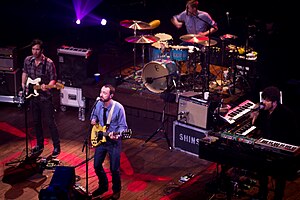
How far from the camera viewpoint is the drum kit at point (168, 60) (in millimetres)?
11816

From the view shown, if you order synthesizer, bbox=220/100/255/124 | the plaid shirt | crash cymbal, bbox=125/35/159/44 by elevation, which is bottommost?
synthesizer, bbox=220/100/255/124

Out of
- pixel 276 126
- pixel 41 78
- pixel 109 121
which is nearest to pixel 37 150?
pixel 41 78

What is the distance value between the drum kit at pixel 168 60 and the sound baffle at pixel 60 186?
154 inches

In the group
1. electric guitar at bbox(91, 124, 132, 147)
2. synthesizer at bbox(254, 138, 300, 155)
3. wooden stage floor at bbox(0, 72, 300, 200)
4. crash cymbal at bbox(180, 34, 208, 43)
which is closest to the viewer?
synthesizer at bbox(254, 138, 300, 155)

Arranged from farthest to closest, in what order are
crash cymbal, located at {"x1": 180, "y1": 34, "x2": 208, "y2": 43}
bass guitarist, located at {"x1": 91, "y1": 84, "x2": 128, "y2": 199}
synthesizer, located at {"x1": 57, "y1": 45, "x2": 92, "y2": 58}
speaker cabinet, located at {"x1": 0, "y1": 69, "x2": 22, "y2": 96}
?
speaker cabinet, located at {"x1": 0, "y1": 69, "x2": 22, "y2": 96} < synthesizer, located at {"x1": 57, "y1": 45, "x2": 92, "y2": 58} < crash cymbal, located at {"x1": 180, "y1": 34, "x2": 208, "y2": 43} < bass guitarist, located at {"x1": 91, "y1": 84, "x2": 128, "y2": 199}

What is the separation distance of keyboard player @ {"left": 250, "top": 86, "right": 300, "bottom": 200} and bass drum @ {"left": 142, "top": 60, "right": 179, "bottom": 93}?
356 cm

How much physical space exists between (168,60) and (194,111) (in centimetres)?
180

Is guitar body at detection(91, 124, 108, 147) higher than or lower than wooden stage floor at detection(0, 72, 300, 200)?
higher

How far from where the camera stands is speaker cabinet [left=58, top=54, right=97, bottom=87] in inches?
508

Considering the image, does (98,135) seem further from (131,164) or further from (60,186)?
(131,164)

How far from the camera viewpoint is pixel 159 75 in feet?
Answer: 39.0

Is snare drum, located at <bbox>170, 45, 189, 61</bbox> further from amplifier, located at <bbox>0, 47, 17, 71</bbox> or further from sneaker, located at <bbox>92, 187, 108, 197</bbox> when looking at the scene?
sneaker, located at <bbox>92, 187, 108, 197</bbox>

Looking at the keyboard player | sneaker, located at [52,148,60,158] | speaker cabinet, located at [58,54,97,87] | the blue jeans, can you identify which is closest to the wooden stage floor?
sneaker, located at [52,148,60,158]

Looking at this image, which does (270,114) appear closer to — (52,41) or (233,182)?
(233,182)
